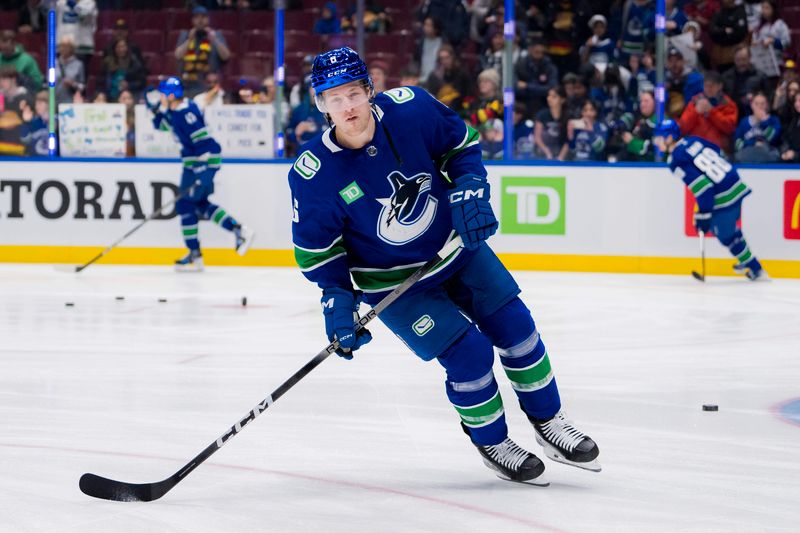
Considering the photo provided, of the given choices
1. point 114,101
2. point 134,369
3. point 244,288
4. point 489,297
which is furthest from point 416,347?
point 114,101

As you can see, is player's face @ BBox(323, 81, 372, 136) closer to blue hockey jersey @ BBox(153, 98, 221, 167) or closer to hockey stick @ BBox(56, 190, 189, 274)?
blue hockey jersey @ BBox(153, 98, 221, 167)

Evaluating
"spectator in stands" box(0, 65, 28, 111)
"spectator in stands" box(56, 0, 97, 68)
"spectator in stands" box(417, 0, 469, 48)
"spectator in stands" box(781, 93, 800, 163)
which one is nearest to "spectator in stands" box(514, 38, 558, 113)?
"spectator in stands" box(417, 0, 469, 48)

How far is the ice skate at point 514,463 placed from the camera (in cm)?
318

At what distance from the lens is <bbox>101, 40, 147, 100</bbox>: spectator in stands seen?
949 cm

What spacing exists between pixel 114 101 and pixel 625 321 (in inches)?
179

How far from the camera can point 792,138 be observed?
8648 millimetres

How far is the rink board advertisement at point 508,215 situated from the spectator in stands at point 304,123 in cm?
26

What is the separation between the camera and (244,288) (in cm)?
818

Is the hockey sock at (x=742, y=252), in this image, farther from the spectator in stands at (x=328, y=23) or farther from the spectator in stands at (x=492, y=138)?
the spectator in stands at (x=328, y=23)

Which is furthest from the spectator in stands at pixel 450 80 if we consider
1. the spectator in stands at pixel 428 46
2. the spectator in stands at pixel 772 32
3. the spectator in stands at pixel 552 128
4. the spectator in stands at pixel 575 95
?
the spectator in stands at pixel 772 32

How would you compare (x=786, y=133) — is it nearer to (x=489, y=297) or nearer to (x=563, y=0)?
(x=563, y=0)

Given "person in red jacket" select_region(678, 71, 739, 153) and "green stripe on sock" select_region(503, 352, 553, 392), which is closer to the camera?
"green stripe on sock" select_region(503, 352, 553, 392)

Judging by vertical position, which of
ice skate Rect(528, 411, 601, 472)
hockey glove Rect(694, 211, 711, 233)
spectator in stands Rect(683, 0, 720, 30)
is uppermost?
spectator in stands Rect(683, 0, 720, 30)

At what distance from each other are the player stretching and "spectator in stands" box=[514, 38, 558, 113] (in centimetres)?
99
